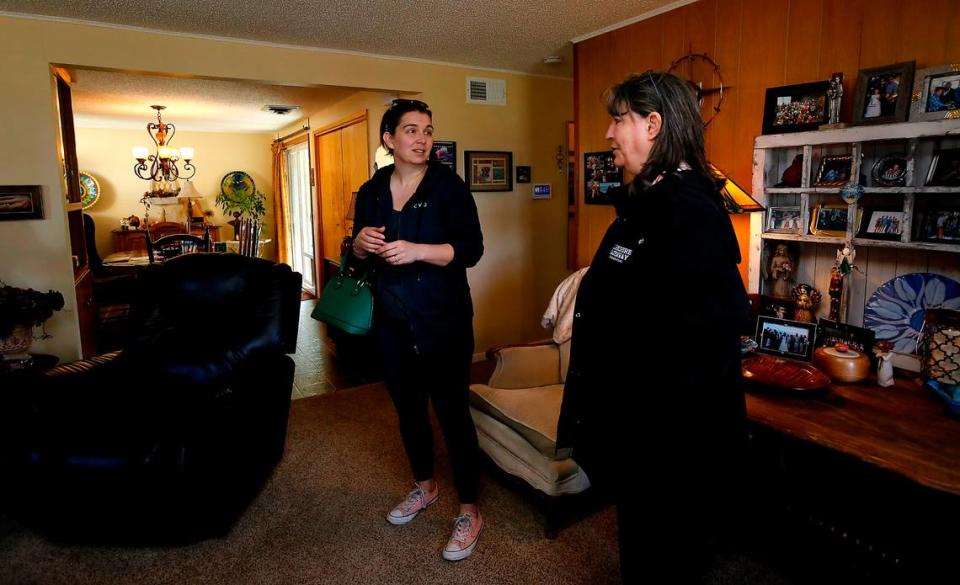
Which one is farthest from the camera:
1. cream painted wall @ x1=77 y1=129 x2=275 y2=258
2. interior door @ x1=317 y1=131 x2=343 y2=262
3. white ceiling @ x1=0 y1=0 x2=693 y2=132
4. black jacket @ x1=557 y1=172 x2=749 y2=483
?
cream painted wall @ x1=77 y1=129 x2=275 y2=258

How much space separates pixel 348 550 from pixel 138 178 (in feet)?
25.7

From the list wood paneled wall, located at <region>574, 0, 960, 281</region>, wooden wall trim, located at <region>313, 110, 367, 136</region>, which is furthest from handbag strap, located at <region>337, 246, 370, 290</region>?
wooden wall trim, located at <region>313, 110, 367, 136</region>

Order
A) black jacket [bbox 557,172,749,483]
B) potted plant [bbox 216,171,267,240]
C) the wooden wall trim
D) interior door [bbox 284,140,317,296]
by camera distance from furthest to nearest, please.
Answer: potted plant [bbox 216,171,267,240]
interior door [bbox 284,140,317,296]
the wooden wall trim
black jacket [bbox 557,172,749,483]

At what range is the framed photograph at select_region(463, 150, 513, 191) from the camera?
437 cm

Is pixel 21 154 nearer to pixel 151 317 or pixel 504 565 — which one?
pixel 151 317

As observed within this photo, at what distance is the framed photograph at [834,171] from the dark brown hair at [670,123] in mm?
1394

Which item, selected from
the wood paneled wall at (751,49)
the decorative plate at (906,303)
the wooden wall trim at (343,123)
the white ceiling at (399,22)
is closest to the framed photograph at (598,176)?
the wood paneled wall at (751,49)

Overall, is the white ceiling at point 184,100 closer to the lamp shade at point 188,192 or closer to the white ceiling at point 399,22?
the white ceiling at point 399,22

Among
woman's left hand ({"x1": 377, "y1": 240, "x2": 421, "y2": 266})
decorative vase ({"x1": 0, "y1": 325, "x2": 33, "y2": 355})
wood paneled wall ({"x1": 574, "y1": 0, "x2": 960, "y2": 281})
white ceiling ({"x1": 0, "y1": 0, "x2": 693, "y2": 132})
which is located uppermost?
white ceiling ({"x1": 0, "y1": 0, "x2": 693, "y2": 132})

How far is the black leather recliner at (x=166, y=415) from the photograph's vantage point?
1.99 metres

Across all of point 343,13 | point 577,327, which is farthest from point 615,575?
point 343,13

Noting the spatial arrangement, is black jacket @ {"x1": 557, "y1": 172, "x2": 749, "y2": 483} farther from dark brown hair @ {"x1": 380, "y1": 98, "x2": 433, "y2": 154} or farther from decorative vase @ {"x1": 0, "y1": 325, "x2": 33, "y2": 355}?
decorative vase @ {"x1": 0, "y1": 325, "x2": 33, "y2": 355}

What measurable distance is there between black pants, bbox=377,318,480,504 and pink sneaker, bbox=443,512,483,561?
0.06 m

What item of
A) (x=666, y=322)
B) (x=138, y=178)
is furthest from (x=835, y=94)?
(x=138, y=178)
